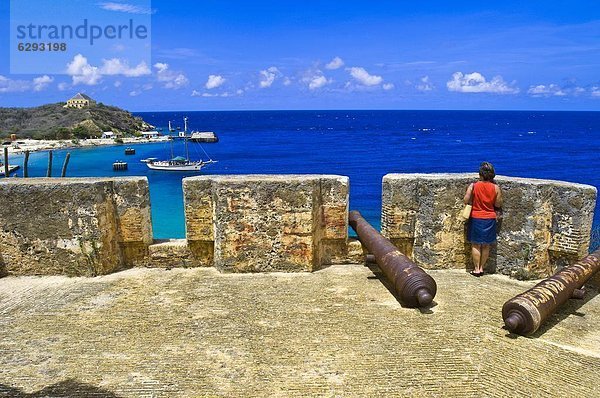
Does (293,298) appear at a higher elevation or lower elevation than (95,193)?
lower

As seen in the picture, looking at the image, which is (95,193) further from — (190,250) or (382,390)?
(382,390)

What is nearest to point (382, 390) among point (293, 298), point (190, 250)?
point (293, 298)

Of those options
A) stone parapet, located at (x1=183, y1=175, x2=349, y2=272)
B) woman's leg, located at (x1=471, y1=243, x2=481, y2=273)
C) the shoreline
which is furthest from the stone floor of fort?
the shoreline

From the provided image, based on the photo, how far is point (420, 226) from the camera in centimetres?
713

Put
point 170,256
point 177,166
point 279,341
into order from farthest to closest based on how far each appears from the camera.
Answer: point 177,166 → point 170,256 → point 279,341

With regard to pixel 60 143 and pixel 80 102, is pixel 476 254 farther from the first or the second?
pixel 80 102

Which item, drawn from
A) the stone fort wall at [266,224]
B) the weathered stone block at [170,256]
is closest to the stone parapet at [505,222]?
the stone fort wall at [266,224]

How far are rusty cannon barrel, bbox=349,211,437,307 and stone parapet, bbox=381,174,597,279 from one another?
72cm

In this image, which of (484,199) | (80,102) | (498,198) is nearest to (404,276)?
(484,199)

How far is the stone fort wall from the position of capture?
21.9ft

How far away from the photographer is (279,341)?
4859 millimetres

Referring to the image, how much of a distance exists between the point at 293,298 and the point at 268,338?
1.11 m

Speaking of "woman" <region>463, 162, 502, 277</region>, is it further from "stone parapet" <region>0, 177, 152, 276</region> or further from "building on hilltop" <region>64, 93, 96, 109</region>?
"building on hilltop" <region>64, 93, 96, 109</region>

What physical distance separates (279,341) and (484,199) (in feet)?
11.9
